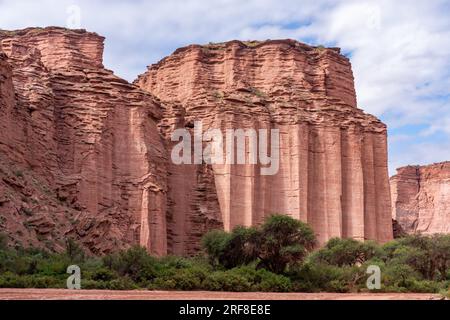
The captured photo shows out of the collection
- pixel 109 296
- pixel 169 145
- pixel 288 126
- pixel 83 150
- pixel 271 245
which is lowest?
pixel 109 296

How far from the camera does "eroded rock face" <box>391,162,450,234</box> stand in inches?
4188

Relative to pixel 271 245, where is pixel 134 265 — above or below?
below

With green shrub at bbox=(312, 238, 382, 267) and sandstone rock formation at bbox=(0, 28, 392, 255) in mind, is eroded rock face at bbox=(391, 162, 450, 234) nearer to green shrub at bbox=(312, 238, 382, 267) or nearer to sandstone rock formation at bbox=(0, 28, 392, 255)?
sandstone rock formation at bbox=(0, 28, 392, 255)

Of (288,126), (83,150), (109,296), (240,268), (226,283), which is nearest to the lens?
(109,296)

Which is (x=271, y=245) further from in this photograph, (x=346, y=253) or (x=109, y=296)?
(x=109, y=296)

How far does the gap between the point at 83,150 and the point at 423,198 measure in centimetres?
7528

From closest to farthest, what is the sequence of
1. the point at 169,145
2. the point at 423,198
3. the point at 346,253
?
the point at 346,253
the point at 169,145
the point at 423,198

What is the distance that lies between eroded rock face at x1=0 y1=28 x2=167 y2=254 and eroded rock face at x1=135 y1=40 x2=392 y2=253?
15.0 feet

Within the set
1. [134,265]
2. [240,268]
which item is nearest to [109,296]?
[134,265]

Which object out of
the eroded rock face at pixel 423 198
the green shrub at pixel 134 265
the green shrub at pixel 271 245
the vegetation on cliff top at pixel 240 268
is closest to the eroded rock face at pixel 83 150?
the vegetation on cliff top at pixel 240 268

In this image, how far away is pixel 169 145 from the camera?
53.3 meters

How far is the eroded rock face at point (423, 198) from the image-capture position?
106375 millimetres

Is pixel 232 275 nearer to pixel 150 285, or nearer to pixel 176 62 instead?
pixel 150 285

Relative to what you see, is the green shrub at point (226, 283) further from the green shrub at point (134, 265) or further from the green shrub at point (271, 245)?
the green shrub at point (271, 245)
